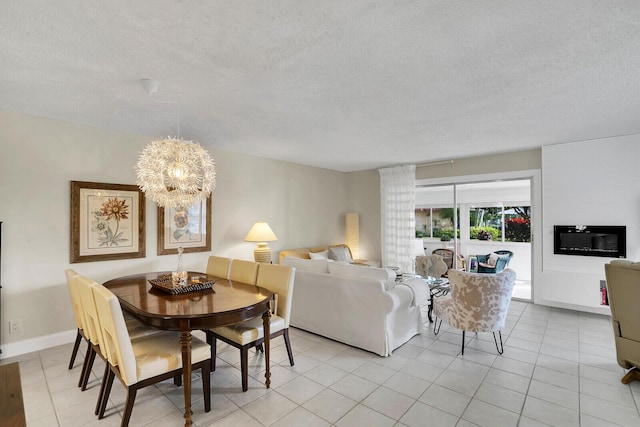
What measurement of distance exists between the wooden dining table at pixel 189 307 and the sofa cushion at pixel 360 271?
98 cm

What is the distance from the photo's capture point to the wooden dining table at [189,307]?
6.44 ft

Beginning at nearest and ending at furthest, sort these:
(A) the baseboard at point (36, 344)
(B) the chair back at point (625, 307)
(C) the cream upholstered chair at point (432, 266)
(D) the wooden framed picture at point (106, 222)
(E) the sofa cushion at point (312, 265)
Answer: (B) the chair back at point (625, 307) < (A) the baseboard at point (36, 344) < (D) the wooden framed picture at point (106, 222) < (E) the sofa cushion at point (312, 265) < (C) the cream upholstered chair at point (432, 266)

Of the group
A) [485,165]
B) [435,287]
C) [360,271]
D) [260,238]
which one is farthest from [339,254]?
[485,165]

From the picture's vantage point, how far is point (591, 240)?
4.25m

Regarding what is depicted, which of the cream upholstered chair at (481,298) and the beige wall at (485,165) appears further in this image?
the beige wall at (485,165)

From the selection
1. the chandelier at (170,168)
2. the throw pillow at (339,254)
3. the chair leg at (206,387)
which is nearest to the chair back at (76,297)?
the chandelier at (170,168)

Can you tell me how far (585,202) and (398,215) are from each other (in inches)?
111

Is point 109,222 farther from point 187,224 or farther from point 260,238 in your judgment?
point 260,238

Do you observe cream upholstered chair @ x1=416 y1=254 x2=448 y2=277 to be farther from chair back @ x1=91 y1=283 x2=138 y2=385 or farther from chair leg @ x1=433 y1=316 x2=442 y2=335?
chair back @ x1=91 y1=283 x2=138 y2=385

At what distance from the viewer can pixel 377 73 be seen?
→ 230 cm

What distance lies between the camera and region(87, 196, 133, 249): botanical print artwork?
11.5ft

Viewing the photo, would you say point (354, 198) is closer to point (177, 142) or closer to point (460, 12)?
point (177, 142)

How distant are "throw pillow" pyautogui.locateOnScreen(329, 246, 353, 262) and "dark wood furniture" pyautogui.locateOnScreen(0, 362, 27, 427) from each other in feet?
16.0

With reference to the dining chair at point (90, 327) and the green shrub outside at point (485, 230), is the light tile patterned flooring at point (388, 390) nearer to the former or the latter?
the dining chair at point (90, 327)
